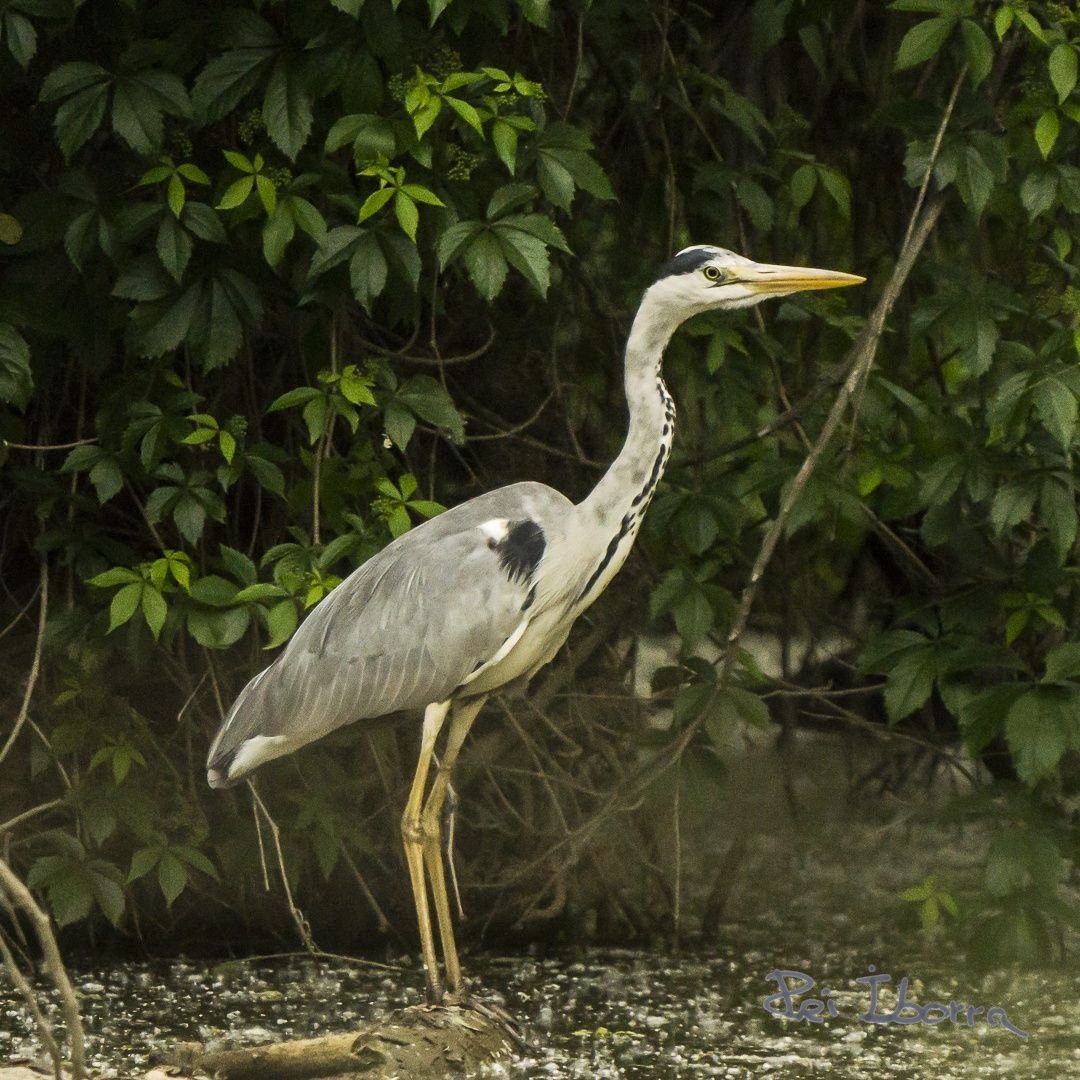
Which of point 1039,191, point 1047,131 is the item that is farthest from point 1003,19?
point 1039,191

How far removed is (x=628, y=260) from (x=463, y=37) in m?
0.79

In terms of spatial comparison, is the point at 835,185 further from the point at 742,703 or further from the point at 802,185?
the point at 742,703

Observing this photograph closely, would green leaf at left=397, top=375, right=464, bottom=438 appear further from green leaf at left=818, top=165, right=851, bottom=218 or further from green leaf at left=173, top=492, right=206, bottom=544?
green leaf at left=818, top=165, right=851, bottom=218

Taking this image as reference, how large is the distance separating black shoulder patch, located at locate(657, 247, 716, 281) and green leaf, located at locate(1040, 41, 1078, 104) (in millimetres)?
599

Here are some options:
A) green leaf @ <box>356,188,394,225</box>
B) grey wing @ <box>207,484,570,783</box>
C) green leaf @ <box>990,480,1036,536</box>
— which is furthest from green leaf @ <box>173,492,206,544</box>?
green leaf @ <box>990,480,1036,536</box>

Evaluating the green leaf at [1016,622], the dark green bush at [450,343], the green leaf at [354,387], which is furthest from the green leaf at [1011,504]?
the green leaf at [354,387]

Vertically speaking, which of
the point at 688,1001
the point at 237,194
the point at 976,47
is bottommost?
the point at 688,1001

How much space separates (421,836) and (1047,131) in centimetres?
157

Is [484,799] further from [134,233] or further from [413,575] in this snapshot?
[134,233]

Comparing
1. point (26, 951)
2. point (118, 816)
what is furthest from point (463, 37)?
point (26, 951)

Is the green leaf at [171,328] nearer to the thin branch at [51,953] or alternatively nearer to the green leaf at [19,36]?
the green leaf at [19,36]

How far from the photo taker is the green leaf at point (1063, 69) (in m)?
2.71

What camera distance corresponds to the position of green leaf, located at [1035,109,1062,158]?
2.81 m

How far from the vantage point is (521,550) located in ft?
9.04
